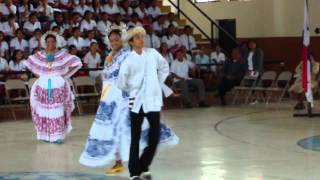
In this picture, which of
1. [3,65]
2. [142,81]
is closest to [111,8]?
[3,65]

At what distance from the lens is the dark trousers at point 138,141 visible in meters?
6.42

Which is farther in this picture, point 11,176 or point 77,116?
point 77,116

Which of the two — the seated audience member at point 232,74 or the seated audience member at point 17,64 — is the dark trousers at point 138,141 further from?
the seated audience member at point 232,74

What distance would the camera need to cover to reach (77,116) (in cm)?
1402

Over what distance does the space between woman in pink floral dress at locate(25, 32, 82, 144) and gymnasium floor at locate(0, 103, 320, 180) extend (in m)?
0.22

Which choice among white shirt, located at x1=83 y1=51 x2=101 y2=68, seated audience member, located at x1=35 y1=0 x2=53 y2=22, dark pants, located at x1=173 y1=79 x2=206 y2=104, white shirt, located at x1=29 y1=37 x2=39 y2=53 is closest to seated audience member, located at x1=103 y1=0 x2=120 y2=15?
seated audience member, located at x1=35 y1=0 x2=53 y2=22

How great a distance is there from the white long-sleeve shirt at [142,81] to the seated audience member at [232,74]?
9.92 meters

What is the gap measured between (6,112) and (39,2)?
11.4ft

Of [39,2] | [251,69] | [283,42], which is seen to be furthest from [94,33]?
[283,42]

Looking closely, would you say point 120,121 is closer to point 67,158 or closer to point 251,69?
point 67,158

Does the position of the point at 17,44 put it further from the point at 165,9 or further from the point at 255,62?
the point at 165,9

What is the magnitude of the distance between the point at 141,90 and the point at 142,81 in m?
0.09

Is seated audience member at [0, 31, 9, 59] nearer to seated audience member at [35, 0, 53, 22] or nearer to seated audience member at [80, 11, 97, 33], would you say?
seated audience member at [35, 0, 53, 22]

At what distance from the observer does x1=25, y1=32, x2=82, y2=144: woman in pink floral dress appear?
392 inches
